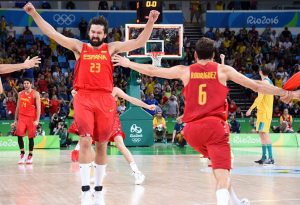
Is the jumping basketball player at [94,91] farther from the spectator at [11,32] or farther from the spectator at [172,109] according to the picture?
the spectator at [11,32]

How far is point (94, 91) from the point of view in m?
5.76

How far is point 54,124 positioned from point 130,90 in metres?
3.64

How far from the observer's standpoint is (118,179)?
27.3 feet

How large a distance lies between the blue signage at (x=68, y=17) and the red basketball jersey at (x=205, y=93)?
22409mm

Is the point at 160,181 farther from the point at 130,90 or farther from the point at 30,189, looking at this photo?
the point at 130,90

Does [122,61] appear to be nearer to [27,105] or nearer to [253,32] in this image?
[27,105]

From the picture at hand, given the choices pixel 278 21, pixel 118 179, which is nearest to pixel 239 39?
pixel 278 21

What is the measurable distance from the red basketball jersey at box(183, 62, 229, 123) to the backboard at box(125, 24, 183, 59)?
35.3 feet

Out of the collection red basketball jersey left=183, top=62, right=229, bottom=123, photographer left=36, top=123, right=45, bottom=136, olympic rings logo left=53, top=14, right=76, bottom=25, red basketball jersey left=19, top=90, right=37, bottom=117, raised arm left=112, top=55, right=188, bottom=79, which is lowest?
photographer left=36, top=123, right=45, bottom=136

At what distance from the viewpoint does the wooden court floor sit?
6246mm

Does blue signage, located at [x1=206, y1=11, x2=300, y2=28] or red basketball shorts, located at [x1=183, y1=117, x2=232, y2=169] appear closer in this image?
red basketball shorts, located at [x1=183, y1=117, x2=232, y2=169]

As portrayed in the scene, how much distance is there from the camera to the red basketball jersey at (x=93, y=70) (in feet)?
18.8

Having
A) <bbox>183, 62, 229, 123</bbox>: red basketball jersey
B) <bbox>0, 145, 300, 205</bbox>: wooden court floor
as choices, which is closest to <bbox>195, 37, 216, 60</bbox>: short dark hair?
<bbox>183, 62, 229, 123</bbox>: red basketball jersey

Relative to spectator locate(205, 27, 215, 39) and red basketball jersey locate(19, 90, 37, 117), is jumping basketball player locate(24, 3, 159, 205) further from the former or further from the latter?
spectator locate(205, 27, 215, 39)
